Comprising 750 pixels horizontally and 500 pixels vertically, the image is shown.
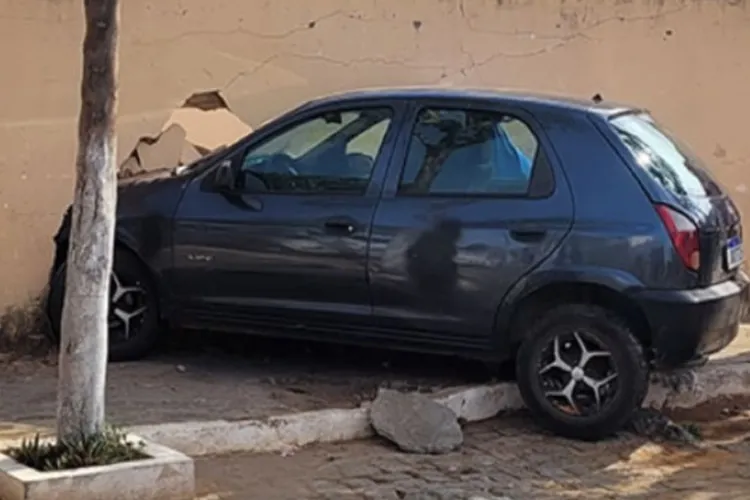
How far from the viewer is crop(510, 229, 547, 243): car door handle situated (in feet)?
23.9

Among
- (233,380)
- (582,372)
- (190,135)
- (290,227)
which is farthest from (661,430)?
(190,135)

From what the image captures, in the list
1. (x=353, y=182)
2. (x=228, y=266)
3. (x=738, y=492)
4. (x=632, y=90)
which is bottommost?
(x=738, y=492)

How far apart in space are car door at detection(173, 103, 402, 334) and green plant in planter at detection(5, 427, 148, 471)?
2070mm

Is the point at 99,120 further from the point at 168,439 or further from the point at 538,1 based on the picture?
the point at 538,1

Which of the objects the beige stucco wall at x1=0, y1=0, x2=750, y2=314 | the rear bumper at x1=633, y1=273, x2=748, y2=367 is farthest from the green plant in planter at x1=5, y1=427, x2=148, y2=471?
the beige stucco wall at x1=0, y1=0, x2=750, y2=314

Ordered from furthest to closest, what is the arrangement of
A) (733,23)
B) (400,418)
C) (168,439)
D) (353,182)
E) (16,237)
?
(733,23) < (16,237) < (353,182) < (400,418) < (168,439)

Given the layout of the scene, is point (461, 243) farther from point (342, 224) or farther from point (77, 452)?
point (77, 452)

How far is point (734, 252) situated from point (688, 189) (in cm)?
48

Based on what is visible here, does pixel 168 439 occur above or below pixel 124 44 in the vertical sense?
below

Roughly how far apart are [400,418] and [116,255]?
2.16 m

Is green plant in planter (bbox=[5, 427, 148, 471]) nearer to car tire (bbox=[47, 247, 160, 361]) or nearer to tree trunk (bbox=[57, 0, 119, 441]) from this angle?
tree trunk (bbox=[57, 0, 119, 441])

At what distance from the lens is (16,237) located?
28.3 feet

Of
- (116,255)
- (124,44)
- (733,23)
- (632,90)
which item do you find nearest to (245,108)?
(124,44)

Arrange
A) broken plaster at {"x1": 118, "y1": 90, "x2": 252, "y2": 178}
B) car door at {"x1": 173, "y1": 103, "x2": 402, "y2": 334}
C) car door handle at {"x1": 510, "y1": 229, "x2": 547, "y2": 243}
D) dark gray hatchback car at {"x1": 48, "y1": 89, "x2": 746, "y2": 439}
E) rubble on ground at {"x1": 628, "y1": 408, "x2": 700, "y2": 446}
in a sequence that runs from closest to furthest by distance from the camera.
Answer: dark gray hatchback car at {"x1": 48, "y1": 89, "x2": 746, "y2": 439}
car door handle at {"x1": 510, "y1": 229, "x2": 547, "y2": 243}
rubble on ground at {"x1": 628, "y1": 408, "x2": 700, "y2": 446}
car door at {"x1": 173, "y1": 103, "x2": 402, "y2": 334}
broken plaster at {"x1": 118, "y1": 90, "x2": 252, "y2": 178}
